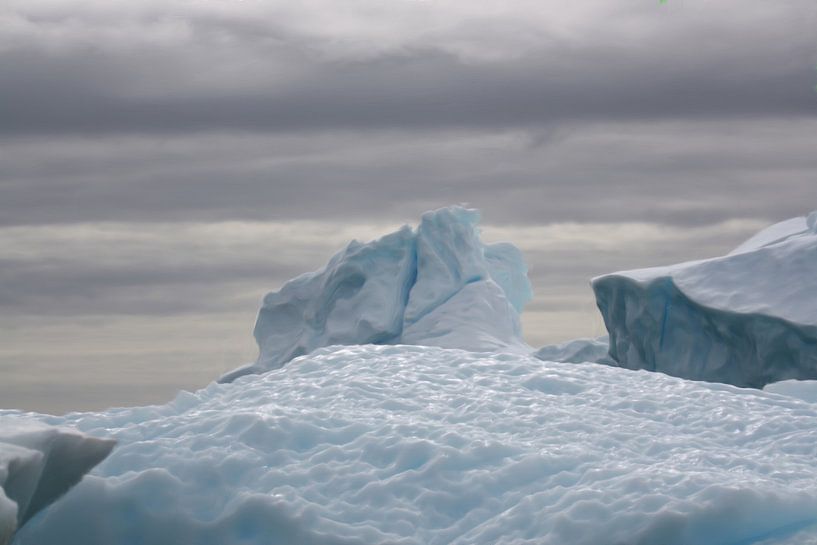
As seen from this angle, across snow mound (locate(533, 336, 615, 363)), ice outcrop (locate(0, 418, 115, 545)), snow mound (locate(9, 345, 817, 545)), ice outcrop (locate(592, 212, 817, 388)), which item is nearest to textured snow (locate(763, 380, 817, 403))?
snow mound (locate(9, 345, 817, 545))

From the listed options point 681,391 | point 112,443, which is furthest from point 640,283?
point 112,443

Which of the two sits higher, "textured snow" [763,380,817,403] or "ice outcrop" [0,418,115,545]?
"ice outcrop" [0,418,115,545]

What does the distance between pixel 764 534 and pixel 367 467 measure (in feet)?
8.15

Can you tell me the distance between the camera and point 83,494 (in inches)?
270

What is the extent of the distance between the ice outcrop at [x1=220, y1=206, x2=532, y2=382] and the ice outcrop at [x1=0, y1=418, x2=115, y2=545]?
32.9 feet

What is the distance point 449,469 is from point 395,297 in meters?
10.3

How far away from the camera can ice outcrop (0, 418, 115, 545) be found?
18.3ft

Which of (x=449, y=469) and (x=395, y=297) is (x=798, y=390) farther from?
(x=395, y=297)

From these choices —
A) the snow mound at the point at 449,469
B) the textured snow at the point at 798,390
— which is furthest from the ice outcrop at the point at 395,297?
the snow mound at the point at 449,469

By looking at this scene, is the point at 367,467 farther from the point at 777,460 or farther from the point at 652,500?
the point at 777,460

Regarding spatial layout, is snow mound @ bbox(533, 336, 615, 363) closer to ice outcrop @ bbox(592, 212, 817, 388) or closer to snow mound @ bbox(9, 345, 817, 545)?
ice outcrop @ bbox(592, 212, 817, 388)

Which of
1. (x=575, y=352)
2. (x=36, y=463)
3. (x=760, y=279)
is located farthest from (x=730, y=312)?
(x=36, y=463)

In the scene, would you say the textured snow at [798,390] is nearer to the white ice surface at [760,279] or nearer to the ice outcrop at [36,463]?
the white ice surface at [760,279]

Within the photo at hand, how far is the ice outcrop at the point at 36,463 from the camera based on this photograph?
18.3ft
